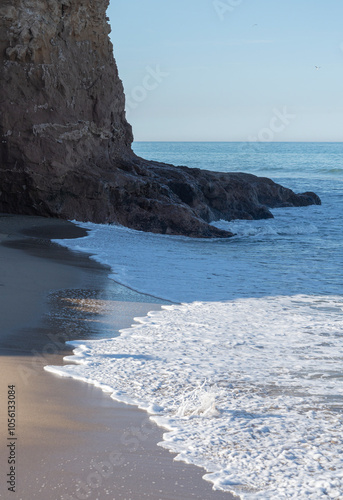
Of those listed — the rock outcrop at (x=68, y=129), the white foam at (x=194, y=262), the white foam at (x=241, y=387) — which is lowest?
the white foam at (x=241, y=387)

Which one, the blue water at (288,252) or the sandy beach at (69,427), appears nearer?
the sandy beach at (69,427)

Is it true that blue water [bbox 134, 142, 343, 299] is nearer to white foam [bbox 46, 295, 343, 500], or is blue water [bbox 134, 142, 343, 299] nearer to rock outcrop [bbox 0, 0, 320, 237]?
rock outcrop [bbox 0, 0, 320, 237]

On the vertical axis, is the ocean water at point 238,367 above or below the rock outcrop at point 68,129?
below

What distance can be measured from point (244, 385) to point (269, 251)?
8153 millimetres

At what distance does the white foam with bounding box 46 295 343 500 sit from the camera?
3.06 m

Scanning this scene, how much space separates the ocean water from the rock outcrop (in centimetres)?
406

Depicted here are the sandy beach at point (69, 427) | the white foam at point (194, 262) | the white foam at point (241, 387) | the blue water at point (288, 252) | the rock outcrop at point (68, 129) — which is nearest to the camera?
the sandy beach at point (69, 427)

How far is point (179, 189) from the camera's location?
1667 centimetres

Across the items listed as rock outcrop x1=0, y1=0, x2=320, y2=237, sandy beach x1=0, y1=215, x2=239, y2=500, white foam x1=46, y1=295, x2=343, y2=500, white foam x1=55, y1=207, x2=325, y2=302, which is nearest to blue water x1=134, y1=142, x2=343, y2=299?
white foam x1=55, y1=207, x2=325, y2=302

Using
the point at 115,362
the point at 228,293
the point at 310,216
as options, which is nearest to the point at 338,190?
the point at 310,216

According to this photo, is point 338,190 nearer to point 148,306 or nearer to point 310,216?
point 310,216

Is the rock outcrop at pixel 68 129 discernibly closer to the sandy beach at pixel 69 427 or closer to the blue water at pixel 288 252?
the blue water at pixel 288 252

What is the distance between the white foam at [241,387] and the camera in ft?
10.0

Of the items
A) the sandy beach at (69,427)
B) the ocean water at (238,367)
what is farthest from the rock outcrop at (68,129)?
the sandy beach at (69,427)
